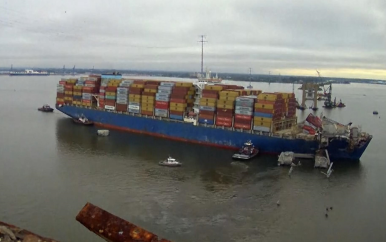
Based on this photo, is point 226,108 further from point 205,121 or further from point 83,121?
point 83,121

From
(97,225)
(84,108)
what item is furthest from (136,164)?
(97,225)

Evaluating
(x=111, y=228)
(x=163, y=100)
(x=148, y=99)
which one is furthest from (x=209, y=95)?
(x=111, y=228)

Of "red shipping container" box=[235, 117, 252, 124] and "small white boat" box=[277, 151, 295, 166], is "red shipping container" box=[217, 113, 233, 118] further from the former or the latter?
"small white boat" box=[277, 151, 295, 166]

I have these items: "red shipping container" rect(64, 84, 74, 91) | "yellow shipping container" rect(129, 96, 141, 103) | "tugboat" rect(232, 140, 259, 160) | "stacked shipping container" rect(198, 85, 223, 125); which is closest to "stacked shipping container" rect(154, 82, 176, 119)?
"yellow shipping container" rect(129, 96, 141, 103)

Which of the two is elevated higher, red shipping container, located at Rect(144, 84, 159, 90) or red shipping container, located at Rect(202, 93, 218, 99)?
red shipping container, located at Rect(144, 84, 159, 90)

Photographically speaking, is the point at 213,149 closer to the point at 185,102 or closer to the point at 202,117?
the point at 202,117

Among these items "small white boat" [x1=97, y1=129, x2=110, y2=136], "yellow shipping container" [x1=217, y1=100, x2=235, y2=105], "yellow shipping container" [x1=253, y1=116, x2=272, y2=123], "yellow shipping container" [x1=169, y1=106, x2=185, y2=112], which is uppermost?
"yellow shipping container" [x1=217, y1=100, x2=235, y2=105]

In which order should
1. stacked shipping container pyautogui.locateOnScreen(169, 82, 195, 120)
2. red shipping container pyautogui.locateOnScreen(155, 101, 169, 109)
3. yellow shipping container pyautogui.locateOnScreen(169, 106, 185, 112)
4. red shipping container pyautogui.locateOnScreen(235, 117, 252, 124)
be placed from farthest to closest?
red shipping container pyautogui.locateOnScreen(155, 101, 169, 109)
stacked shipping container pyautogui.locateOnScreen(169, 82, 195, 120)
yellow shipping container pyautogui.locateOnScreen(169, 106, 185, 112)
red shipping container pyautogui.locateOnScreen(235, 117, 252, 124)
